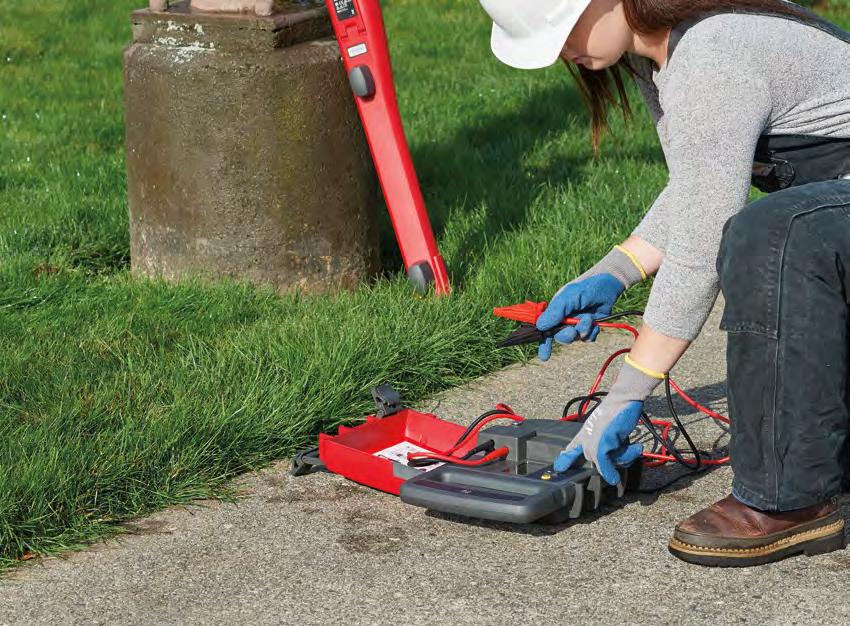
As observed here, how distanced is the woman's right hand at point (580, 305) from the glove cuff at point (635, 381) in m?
0.34

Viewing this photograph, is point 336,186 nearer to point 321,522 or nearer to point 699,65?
point 321,522

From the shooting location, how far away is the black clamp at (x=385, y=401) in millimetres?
3539

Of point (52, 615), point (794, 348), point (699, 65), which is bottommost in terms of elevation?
point (52, 615)

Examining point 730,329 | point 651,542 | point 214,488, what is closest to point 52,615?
point 214,488

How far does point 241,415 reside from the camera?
353cm

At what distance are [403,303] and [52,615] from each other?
1910 mm

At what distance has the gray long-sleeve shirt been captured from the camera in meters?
2.72

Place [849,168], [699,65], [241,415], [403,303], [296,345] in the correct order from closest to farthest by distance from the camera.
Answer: [699,65] → [849,168] → [241,415] → [296,345] → [403,303]

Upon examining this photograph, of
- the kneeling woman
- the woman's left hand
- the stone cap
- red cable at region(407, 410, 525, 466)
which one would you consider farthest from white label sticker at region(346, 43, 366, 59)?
the woman's left hand

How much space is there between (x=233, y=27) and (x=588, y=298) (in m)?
1.83

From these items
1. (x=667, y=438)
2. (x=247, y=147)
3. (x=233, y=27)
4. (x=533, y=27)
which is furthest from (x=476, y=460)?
(x=233, y=27)

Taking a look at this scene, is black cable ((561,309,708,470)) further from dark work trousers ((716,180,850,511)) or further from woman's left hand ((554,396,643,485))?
dark work trousers ((716,180,850,511))

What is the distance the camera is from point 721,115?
2.71m

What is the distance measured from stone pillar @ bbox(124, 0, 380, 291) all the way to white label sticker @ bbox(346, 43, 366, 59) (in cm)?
9
